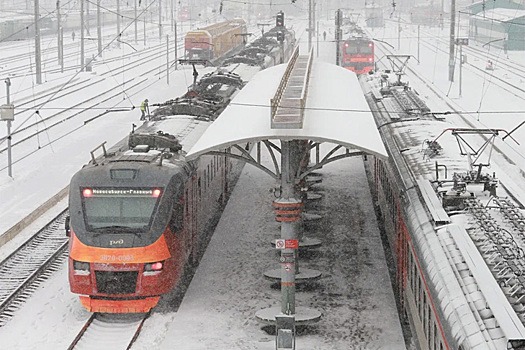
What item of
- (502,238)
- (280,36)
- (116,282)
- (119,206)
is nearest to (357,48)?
(280,36)

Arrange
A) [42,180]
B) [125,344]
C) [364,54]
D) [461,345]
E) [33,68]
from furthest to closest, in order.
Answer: [33,68] < [364,54] < [42,180] < [125,344] < [461,345]

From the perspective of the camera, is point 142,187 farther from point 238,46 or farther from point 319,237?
point 238,46

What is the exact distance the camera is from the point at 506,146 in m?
38.6

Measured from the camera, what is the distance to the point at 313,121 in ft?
59.7

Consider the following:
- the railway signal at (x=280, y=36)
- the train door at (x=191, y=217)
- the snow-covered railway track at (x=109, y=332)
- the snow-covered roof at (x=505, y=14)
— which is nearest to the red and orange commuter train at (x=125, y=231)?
the snow-covered railway track at (x=109, y=332)

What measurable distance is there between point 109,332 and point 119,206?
234cm

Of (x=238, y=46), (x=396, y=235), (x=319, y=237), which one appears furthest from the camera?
(x=238, y=46)

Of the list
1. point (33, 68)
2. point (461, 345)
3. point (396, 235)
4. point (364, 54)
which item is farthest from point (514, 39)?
point (461, 345)

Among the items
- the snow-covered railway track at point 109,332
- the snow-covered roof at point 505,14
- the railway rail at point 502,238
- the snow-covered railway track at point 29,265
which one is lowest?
the snow-covered railway track at point 109,332

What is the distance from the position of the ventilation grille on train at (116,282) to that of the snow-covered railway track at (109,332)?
0.71m

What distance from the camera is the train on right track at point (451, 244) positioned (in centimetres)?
1045

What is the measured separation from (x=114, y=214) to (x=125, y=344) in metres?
2.45

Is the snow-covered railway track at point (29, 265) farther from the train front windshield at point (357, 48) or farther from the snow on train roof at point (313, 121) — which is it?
the train front windshield at point (357, 48)

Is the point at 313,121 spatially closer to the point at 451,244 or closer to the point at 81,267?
the point at 81,267
